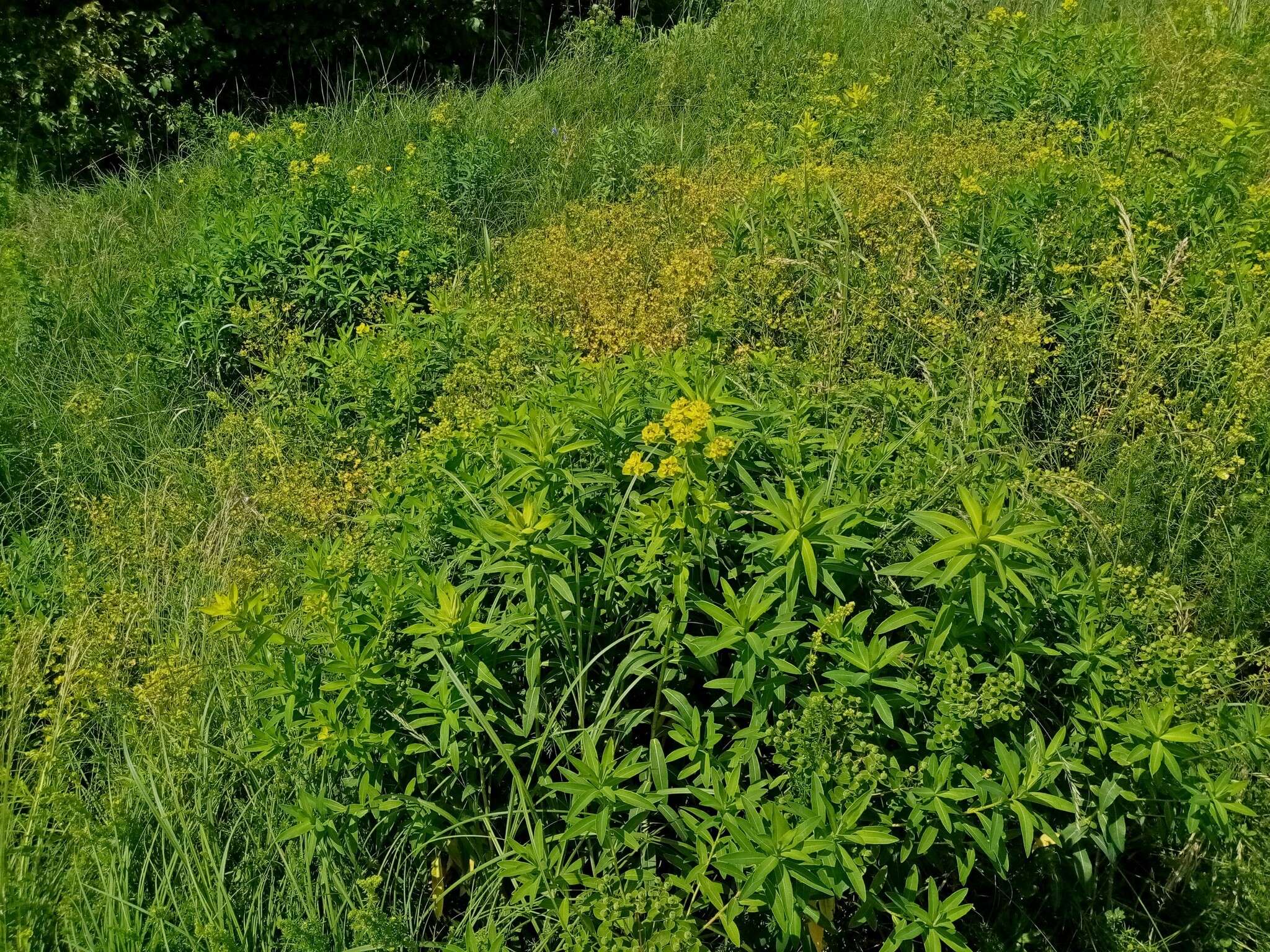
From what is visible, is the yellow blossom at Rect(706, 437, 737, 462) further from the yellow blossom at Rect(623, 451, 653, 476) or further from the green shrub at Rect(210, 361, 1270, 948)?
the yellow blossom at Rect(623, 451, 653, 476)

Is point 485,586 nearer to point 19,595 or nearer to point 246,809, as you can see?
point 246,809

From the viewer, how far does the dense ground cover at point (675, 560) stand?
7.61 feet

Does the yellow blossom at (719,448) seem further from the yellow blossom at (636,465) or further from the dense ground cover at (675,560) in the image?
the yellow blossom at (636,465)

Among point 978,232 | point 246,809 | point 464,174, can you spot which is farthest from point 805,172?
point 246,809

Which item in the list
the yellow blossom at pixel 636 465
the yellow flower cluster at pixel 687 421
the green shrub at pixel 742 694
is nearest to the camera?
the green shrub at pixel 742 694

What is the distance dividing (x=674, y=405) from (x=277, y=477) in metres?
1.92

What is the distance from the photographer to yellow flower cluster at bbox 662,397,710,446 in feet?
7.70

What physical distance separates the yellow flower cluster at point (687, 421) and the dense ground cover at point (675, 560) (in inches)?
0.6

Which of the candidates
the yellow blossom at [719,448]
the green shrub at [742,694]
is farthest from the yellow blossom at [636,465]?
the yellow blossom at [719,448]

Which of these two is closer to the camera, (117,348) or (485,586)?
(485,586)

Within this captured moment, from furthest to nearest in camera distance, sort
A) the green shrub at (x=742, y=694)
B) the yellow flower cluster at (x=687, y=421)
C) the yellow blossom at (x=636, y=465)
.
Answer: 1. the yellow blossom at (x=636, y=465)
2. the yellow flower cluster at (x=687, y=421)
3. the green shrub at (x=742, y=694)

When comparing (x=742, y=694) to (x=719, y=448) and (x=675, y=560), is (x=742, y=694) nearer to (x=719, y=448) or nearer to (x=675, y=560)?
(x=675, y=560)

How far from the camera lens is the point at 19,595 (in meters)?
3.53

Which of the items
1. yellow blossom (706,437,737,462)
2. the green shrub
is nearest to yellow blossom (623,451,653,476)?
the green shrub
